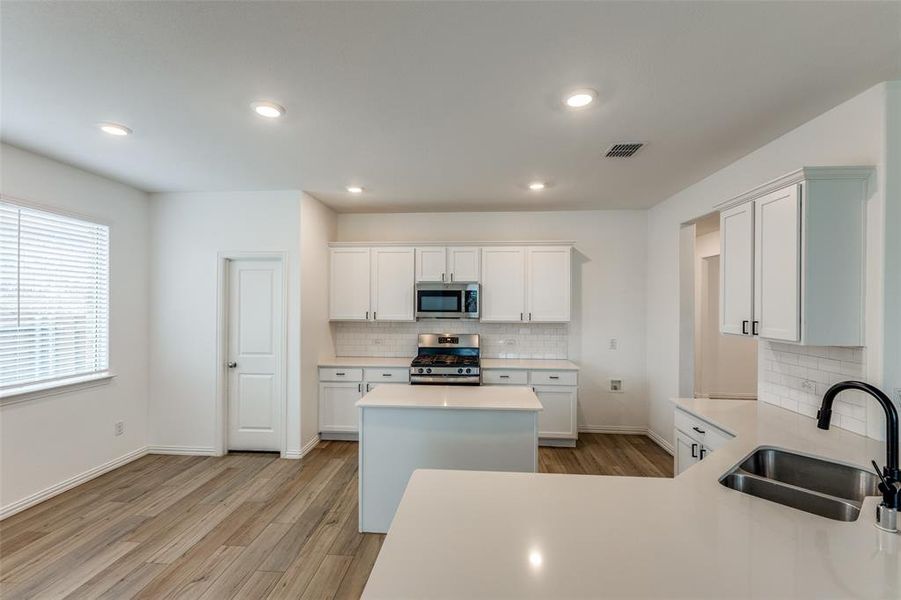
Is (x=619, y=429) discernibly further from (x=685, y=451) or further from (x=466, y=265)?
(x=466, y=265)

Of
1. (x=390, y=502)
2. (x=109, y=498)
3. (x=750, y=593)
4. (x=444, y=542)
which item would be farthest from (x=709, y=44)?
(x=109, y=498)

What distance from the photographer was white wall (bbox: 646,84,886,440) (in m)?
2.06

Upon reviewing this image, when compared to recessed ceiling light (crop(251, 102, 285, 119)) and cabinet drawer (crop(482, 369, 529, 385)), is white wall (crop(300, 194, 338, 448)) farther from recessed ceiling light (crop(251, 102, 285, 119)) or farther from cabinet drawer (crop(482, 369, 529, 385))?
cabinet drawer (crop(482, 369, 529, 385))

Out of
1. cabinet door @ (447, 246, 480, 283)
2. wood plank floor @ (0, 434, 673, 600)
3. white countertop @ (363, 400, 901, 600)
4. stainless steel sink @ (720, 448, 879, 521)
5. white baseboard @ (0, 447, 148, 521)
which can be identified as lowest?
wood plank floor @ (0, 434, 673, 600)

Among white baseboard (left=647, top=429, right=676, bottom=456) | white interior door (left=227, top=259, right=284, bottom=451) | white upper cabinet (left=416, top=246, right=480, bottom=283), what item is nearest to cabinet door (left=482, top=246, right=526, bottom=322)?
white upper cabinet (left=416, top=246, right=480, bottom=283)

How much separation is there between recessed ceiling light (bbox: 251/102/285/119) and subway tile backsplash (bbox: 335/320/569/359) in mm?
3004

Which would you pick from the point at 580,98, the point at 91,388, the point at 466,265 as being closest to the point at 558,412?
the point at 466,265

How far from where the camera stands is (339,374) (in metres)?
4.46

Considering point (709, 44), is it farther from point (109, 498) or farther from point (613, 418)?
point (109, 498)

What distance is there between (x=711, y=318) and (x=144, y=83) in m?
6.91

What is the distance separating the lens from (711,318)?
5945 mm

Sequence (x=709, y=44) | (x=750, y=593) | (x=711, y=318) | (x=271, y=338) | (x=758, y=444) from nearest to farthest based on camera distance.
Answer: (x=750, y=593) → (x=709, y=44) → (x=758, y=444) → (x=271, y=338) → (x=711, y=318)

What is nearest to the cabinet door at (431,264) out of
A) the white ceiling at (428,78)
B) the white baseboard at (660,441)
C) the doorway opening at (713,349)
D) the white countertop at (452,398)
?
the white ceiling at (428,78)

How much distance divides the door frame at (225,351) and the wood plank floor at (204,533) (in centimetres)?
26
